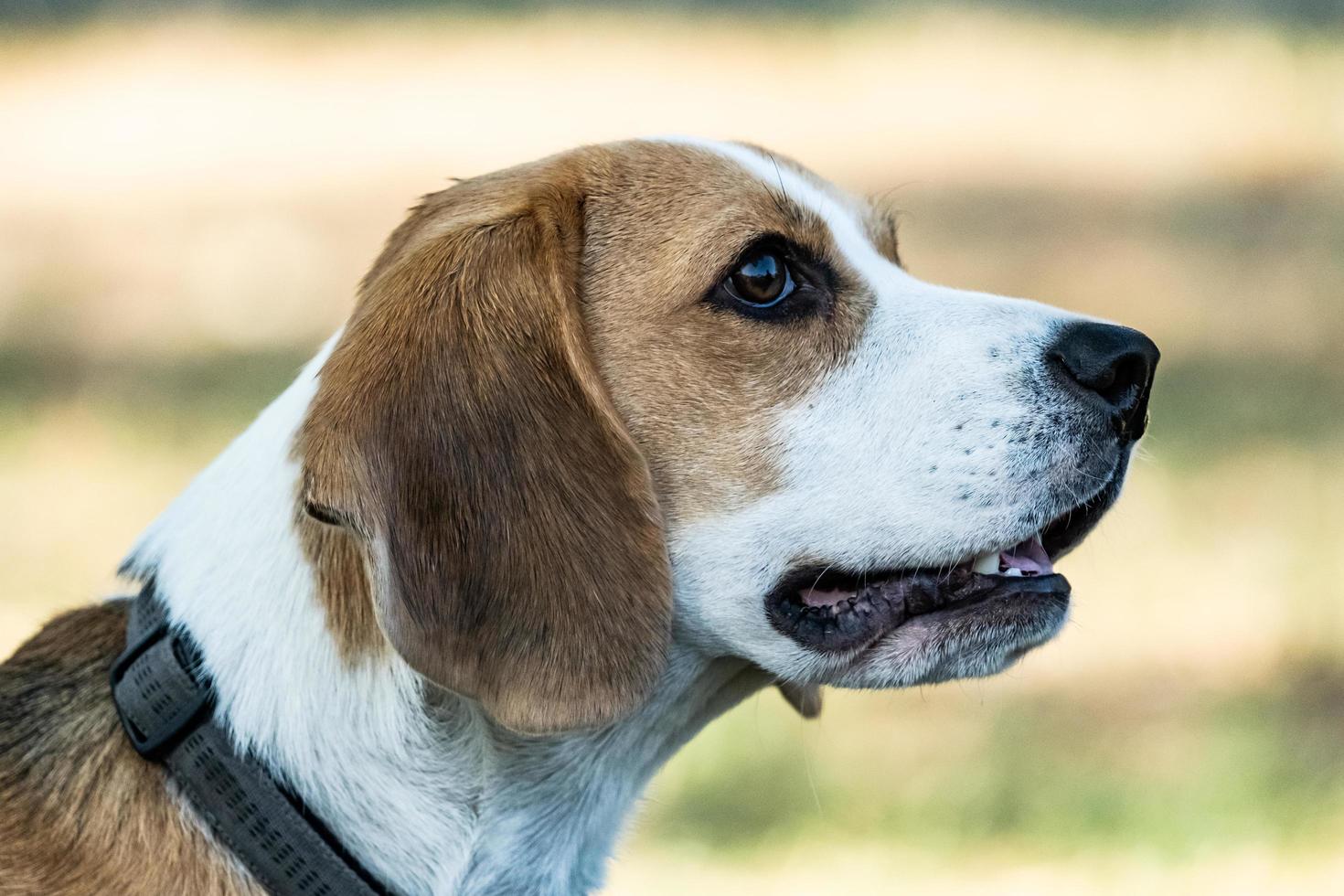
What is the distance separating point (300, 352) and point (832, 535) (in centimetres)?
431

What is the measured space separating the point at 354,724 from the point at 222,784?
0.23 meters

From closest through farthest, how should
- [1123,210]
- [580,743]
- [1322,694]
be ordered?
1. [580,743]
2. [1322,694]
3. [1123,210]

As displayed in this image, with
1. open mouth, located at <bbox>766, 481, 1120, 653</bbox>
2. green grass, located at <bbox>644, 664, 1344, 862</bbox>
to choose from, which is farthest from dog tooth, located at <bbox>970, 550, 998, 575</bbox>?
green grass, located at <bbox>644, 664, 1344, 862</bbox>

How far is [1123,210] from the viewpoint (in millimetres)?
7699

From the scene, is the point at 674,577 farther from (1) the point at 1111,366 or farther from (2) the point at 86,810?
(2) the point at 86,810

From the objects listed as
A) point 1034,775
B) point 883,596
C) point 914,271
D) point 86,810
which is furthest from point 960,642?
point 914,271

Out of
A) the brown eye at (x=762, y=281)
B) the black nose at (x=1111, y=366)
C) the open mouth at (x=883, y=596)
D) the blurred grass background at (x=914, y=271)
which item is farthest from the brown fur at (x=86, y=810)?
the blurred grass background at (x=914, y=271)

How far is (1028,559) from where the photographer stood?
3.00 m

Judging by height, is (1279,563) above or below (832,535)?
below

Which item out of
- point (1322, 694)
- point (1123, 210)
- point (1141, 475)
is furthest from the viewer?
point (1123, 210)

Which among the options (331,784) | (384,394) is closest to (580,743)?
(331,784)

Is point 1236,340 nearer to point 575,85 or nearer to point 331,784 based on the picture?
point 575,85

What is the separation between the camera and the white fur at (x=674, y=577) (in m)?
2.72

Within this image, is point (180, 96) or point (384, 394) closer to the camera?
point (384, 394)
